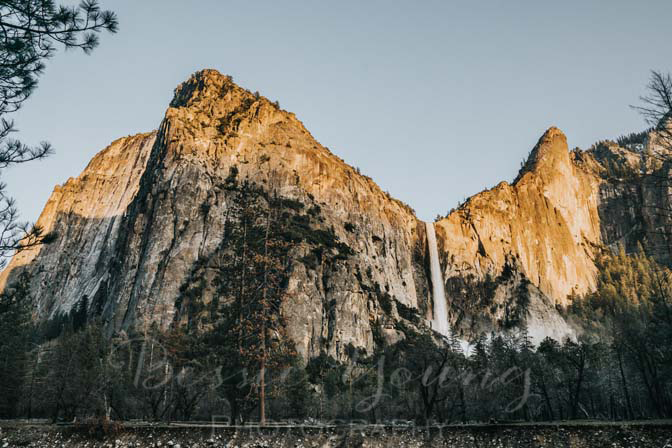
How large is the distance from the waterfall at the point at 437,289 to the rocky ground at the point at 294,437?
109m

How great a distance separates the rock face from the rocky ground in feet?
180

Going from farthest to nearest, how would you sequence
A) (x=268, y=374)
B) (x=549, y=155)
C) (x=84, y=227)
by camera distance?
(x=549, y=155) < (x=84, y=227) < (x=268, y=374)

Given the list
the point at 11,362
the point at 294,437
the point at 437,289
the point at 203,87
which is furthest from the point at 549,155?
the point at 294,437

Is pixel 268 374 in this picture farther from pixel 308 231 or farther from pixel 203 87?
pixel 203 87

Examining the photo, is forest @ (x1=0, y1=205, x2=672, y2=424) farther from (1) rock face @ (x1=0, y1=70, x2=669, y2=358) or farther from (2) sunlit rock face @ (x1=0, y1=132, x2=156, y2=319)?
(2) sunlit rock face @ (x1=0, y1=132, x2=156, y2=319)

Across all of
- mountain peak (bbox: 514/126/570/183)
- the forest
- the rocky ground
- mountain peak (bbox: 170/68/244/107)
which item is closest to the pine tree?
the forest

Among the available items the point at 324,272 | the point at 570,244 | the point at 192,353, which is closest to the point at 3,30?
the point at 192,353

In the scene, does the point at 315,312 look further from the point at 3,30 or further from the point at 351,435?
the point at 3,30

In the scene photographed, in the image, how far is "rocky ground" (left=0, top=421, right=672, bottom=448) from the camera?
2303cm

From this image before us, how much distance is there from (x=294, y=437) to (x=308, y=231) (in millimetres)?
80137

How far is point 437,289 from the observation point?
460 ft

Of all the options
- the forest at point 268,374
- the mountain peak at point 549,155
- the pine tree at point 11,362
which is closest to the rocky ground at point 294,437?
the forest at point 268,374

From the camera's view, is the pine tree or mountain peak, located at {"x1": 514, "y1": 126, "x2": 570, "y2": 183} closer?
the pine tree

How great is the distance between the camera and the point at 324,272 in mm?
94812
